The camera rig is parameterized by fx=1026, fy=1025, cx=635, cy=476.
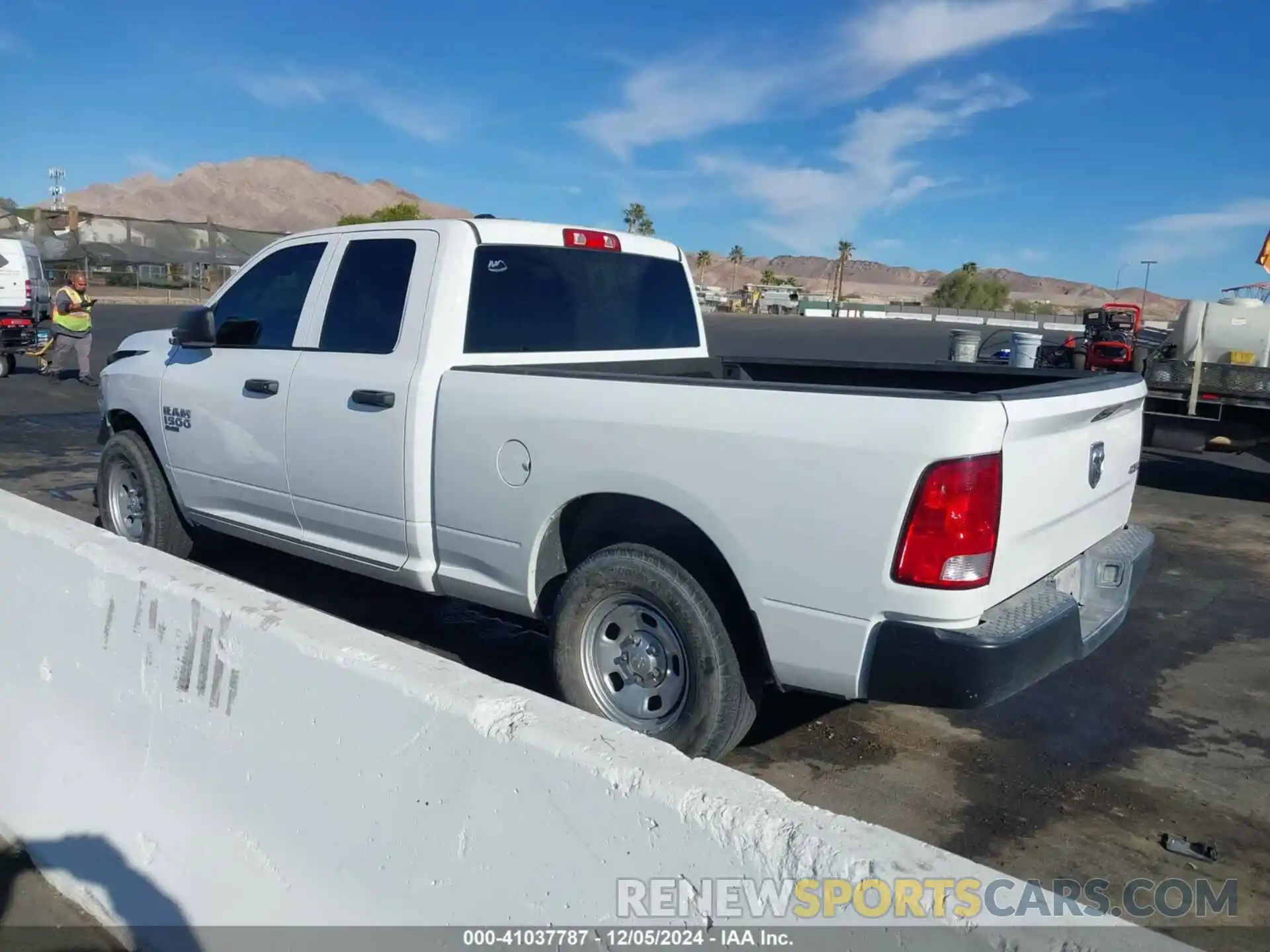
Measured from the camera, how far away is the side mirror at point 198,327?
516 cm

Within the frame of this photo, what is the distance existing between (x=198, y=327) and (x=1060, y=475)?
161 inches

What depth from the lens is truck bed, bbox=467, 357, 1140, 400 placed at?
350 centimetres

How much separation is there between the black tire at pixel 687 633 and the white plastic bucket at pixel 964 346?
14.8m

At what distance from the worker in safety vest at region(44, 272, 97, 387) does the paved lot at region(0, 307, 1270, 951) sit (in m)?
9.72

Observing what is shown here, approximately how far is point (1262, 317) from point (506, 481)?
9872 mm

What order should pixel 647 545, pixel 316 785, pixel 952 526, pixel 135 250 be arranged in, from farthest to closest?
pixel 135 250, pixel 647 545, pixel 952 526, pixel 316 785

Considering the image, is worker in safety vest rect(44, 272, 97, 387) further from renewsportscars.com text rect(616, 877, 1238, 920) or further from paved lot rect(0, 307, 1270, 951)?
renewsportscars.com text rect(616, 877, 1238, 920)

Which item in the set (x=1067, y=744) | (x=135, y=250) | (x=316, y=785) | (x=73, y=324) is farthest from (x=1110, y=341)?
(x=135, y=250)

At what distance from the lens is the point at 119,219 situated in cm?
3794

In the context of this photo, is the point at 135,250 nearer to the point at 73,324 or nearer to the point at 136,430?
the point at 73,324

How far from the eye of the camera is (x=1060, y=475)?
3.38 meters

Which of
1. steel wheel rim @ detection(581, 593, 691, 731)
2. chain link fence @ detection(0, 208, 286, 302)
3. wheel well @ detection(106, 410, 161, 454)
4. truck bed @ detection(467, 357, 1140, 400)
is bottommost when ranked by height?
steel wheel rim @ detection(581, 593, 691, 731)

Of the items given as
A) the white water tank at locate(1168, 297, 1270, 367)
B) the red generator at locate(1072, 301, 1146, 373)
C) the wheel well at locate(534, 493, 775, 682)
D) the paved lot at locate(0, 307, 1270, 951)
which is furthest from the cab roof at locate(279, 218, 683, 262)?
the red generator at locate(1072, 301, 1146, 373)

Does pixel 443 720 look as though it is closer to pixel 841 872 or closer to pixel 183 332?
pixel 841 872
